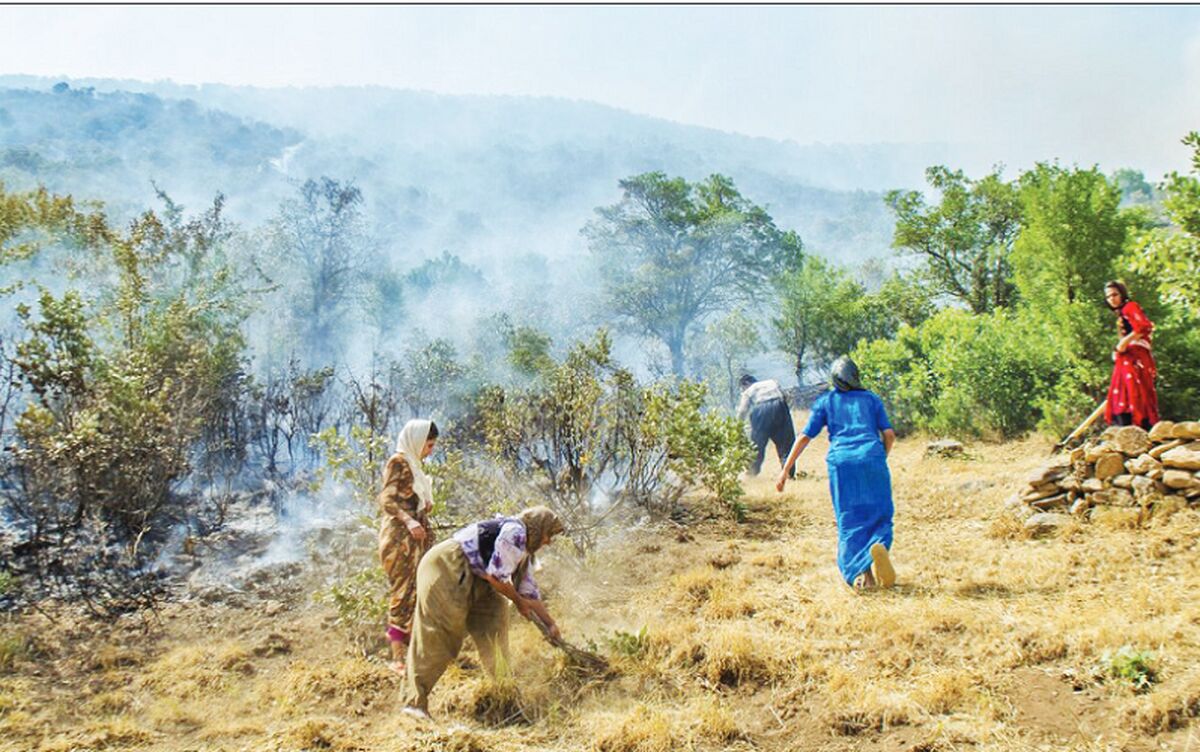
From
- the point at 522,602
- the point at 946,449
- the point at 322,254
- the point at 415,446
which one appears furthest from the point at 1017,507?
the point at 322,254

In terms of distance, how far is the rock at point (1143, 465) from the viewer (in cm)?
535

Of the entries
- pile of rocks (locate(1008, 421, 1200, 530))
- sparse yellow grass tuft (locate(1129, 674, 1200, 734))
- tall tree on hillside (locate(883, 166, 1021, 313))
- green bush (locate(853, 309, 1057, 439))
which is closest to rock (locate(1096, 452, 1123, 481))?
pile of rocks (locate(1008, 421, 1200, 530))

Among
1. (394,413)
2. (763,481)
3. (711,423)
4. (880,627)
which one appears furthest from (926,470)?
(394,413)

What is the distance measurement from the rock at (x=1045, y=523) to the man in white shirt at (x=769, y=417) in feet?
13.9

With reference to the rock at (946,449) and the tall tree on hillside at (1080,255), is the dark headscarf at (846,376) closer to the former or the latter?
the tall tree on hillside at (1080,255)

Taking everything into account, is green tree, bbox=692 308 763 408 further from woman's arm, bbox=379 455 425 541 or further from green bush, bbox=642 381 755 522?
woman's arm, bbox=379 455 425 541

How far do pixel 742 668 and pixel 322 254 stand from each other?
22030 mm

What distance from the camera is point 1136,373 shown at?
616cm

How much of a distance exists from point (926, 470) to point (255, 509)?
768 cm

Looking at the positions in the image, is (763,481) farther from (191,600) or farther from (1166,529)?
(191,600)

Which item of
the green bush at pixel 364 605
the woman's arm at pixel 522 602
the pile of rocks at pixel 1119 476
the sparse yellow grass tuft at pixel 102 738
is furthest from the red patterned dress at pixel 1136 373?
the sparse yellow grass tuft at pixel 102 738

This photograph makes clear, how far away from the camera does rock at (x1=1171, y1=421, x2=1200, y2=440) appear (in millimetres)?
5254

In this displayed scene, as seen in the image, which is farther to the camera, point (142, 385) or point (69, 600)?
point (142, 385)

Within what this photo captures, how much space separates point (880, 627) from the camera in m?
4.09
